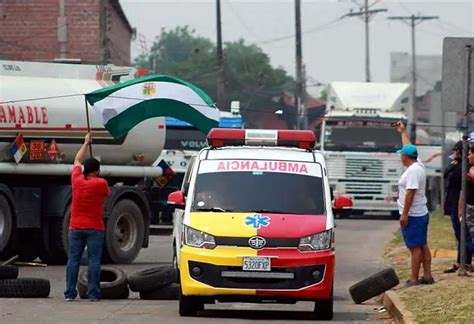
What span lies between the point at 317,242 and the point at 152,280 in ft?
10.7

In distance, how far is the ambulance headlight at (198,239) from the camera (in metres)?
14.0

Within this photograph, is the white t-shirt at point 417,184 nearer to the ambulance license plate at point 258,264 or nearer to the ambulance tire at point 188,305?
the ambulance license plate at point 258,264

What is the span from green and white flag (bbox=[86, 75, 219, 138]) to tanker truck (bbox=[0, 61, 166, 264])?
61 centimetres

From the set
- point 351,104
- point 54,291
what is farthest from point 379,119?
point 54,291

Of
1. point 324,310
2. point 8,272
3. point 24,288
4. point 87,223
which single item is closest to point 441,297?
point 324,310

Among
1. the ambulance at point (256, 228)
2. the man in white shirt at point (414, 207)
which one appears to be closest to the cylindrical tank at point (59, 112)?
the ambulance at point (256, 228)

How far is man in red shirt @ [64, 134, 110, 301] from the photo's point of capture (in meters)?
15.9

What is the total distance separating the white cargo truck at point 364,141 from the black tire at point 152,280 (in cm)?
2282

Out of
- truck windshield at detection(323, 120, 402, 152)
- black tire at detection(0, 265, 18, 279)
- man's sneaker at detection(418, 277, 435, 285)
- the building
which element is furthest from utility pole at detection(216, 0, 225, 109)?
man's sneaker at detection(418, 277, 435, 285)

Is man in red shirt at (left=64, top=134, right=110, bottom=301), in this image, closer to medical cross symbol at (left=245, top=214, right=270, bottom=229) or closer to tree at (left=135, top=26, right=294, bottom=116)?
medical cross symbol at (left=245, top=214, right=270, bottom=229)

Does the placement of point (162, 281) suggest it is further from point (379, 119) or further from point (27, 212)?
point (379, 119)

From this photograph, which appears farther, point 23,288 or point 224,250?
point 23,288

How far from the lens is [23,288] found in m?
16.5

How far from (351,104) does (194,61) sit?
5979 centimetres
